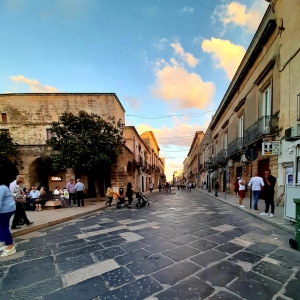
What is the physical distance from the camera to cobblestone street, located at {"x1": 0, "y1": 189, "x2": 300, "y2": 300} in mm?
2295

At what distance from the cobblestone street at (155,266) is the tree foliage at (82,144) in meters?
7.10

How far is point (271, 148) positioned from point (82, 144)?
34.0ft

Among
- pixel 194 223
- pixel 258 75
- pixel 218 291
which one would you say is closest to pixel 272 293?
pixel 218 291

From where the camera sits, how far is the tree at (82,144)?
1161 centimetres

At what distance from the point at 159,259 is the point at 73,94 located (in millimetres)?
18642

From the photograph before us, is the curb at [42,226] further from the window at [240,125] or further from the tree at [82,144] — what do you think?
the window at [240,125]

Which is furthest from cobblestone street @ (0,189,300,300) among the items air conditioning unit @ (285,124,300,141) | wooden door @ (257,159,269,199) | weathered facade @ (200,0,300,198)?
Result: wooden door @ (257,159,269,199)

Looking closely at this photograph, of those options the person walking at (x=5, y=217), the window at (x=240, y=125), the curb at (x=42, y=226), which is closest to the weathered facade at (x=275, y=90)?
the window at (x=240, y=125)

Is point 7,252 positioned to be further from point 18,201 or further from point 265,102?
point 265,102

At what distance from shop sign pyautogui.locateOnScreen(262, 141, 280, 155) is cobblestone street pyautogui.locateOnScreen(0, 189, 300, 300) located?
5.04 m

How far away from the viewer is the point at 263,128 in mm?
10625

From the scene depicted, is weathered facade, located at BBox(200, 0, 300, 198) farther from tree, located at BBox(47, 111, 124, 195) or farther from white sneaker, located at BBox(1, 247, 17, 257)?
tree, located at BBox(47, 111, 124, 195)

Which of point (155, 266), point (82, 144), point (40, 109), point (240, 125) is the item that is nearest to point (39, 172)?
point (40, 109)

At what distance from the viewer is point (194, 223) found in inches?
226
